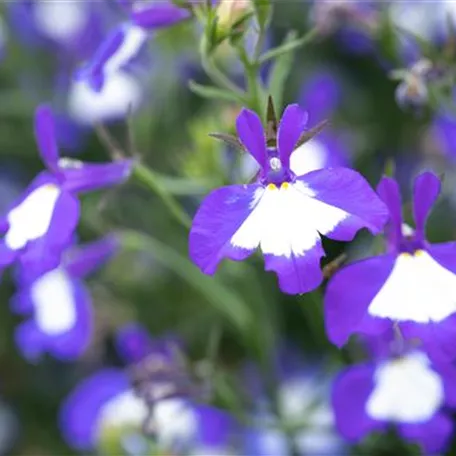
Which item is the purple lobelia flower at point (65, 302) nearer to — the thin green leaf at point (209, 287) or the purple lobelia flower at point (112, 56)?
the thin green leaf at point (209, 287)

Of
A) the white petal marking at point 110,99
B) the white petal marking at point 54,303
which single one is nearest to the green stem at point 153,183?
the white petal marking at point 54,303

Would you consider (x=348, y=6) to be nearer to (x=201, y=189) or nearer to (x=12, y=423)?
(x=201, y=189)

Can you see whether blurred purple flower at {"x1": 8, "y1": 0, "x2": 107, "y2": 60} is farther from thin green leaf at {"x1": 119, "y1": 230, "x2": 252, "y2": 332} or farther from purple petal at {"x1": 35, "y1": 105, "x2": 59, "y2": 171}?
purple petal at {"x1": 35, "y1": 105, "x2": 59, "y2": 171}

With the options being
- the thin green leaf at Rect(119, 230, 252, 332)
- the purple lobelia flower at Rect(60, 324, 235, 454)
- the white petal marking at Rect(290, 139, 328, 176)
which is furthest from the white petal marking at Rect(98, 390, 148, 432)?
the white petal marking at Rect(290, 139, 328, 176)

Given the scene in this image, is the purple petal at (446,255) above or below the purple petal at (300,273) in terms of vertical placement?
below

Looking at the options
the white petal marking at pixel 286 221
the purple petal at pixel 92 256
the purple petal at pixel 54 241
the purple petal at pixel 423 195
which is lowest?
the purple petal at pixel 92 256

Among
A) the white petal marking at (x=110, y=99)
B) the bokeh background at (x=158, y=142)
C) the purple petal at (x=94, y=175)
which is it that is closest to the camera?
the purple petal at (x=94, y=175)

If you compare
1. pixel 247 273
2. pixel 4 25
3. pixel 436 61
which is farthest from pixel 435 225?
pixel 4 25
